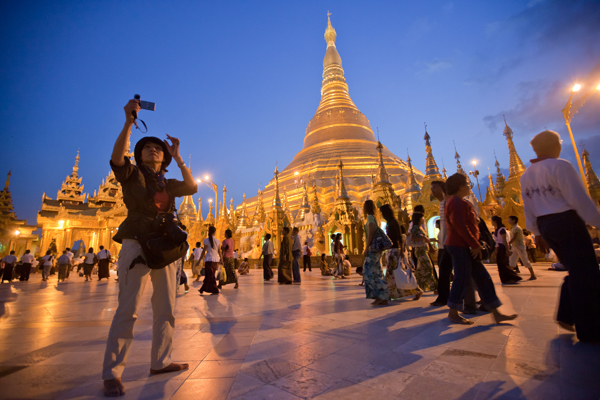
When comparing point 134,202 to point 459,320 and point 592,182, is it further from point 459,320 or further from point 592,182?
point 592,182

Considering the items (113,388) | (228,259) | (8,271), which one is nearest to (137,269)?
(113,388)

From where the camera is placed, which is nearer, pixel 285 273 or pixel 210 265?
pixel 210 265

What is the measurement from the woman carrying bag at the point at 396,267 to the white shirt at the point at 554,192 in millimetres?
2189

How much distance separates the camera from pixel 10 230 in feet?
100.0

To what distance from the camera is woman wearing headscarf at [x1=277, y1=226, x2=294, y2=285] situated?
8805mm

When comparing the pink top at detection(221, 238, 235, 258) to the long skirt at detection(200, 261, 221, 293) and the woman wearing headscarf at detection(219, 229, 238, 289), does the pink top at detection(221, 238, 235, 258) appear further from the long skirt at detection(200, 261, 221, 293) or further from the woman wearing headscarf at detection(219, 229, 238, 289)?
the long skirt at detection(200, 261, 221, 293)

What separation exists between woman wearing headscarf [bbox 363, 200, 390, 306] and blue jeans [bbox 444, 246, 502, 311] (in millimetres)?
1409

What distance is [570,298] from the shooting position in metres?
2.59

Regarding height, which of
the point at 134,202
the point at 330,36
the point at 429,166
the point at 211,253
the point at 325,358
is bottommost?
the point at 325,358

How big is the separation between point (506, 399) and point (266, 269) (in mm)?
8699

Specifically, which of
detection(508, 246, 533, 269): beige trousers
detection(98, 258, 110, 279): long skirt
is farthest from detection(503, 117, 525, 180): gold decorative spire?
detection(98, 258, 110, 279): long skirt

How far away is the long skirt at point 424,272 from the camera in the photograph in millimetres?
5441

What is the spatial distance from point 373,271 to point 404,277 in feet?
1.55

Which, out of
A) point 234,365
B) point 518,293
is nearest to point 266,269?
point 518,293
